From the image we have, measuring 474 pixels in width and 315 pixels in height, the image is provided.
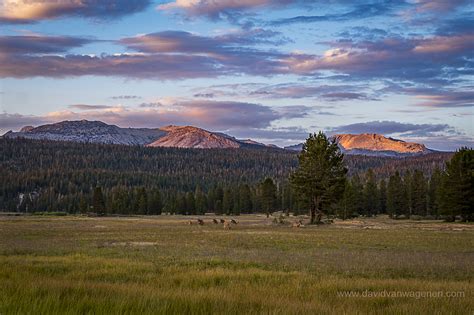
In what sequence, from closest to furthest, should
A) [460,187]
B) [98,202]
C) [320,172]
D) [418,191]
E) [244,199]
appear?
[320,172] → [460,187] → [418,191] → [98,202] → [244,199]

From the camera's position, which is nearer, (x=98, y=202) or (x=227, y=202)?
(x=98, y=202)

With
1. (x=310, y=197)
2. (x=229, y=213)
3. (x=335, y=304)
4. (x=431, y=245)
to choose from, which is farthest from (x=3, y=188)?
(x=335, y=304)

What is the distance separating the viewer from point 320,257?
23844mm

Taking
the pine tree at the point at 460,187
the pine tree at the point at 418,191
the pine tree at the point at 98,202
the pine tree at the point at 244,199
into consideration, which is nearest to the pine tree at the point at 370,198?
the pine tree at the point at 418,191

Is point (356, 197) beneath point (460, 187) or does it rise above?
beneath

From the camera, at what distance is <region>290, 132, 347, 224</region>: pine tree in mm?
64125

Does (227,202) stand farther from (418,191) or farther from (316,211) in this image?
(316,211)

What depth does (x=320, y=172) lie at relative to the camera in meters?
64.2

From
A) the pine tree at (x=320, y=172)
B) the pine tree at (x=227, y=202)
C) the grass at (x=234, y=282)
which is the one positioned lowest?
the pine tree at (x=227, y=202)

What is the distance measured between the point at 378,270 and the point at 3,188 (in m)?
199

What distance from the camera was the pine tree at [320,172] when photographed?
6412cm

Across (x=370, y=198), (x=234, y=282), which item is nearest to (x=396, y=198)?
(x=370, y=198)

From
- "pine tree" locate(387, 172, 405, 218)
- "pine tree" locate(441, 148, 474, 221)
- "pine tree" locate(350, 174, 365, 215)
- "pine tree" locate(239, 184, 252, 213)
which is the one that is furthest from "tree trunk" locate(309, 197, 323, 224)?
"pine tree" locate(239, 184, 252, 213)

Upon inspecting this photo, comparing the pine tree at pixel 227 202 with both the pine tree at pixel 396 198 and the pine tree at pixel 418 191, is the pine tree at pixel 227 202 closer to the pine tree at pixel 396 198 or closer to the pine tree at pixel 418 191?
the pine tree at pixel 396 198
